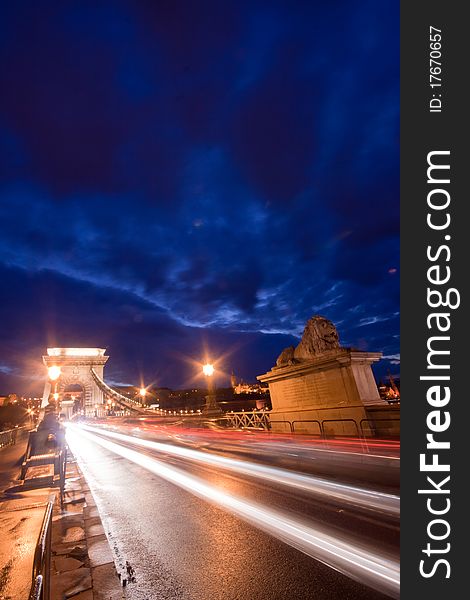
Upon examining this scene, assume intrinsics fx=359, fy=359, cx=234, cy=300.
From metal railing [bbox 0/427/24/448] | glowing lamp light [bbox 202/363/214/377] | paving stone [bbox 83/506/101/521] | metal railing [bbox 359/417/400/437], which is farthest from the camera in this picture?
glowing lamp light [bbox 202/363/214/377]

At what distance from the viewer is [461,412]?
5.84m

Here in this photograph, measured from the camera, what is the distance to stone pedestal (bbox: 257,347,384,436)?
1353cm

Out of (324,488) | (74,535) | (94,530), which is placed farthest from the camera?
(324,488)

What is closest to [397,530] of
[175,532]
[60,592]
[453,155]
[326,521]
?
[326,521]

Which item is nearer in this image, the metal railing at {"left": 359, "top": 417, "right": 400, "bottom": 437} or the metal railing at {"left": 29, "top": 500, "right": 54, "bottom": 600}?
the metal railing at {"left": 29, "top": 500, "right": 54, "bottom": 600}

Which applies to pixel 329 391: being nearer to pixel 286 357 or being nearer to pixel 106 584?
pixel 286 357

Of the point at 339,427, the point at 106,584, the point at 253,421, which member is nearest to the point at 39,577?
the point at 106,584

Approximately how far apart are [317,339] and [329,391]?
227 cm

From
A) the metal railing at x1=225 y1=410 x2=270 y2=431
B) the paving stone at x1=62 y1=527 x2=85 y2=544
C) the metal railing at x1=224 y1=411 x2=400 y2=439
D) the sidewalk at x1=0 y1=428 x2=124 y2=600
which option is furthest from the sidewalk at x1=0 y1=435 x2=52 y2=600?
the metal railing at x1=225 y1=410 x2=270 y2=431

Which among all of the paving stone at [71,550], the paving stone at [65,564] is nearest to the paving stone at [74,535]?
the paving stone at [71,550]

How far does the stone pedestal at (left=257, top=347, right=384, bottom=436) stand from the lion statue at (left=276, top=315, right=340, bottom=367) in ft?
0.84

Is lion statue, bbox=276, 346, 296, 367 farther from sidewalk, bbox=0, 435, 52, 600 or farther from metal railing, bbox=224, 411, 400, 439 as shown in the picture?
sidewalk, bbox=0, 435, 52, 600

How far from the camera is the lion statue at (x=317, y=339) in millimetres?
15500

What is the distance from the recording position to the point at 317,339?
1570 cm
